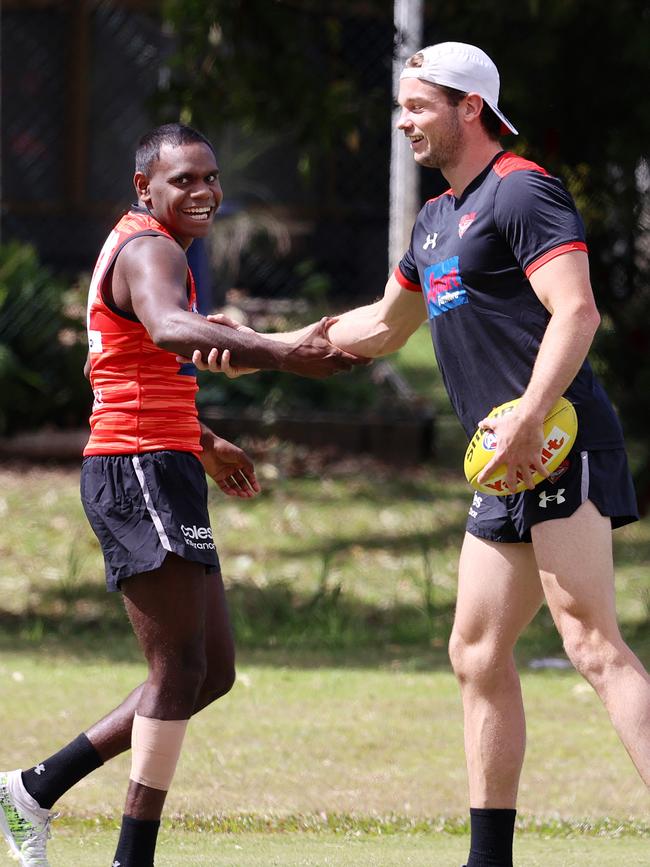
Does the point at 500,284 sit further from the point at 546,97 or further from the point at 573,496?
the point at 546,97

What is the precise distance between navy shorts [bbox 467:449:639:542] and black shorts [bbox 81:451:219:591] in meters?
0.80

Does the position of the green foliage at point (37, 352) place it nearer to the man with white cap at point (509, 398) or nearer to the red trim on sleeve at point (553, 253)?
the man with white cap at point (509, 398)

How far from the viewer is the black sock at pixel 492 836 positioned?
4230 millimetres

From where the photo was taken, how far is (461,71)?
4.09 m

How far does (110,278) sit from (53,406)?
834cm

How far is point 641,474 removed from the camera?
411 inches

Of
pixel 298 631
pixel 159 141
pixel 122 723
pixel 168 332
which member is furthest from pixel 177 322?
pixel 298 631

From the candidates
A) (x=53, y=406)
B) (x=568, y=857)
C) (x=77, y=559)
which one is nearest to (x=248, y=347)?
(x=568, y=857)

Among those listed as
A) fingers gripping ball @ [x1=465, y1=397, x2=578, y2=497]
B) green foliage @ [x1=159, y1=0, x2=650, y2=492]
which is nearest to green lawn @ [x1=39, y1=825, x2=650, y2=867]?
fingers gripping ball @ [x1=465, y1=397, x2=578, y2=497]

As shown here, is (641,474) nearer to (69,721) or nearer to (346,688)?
(346,688)

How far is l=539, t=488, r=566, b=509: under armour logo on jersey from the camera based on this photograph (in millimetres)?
3988

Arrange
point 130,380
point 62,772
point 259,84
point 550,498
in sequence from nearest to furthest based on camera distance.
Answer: point 550,498, point 130,380, point 62,772, point 259,84

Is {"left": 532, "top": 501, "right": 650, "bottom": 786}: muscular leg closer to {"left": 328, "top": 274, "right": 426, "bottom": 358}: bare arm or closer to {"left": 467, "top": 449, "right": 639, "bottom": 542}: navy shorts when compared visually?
{"left": 467, "top": 449, "right": 639, "bottom": 542}: navy shorts

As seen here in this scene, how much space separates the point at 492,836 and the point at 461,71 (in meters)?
2.07
